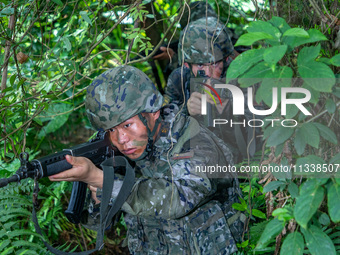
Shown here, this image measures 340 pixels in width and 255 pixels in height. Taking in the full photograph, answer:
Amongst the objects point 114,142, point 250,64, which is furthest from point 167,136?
point 250,64

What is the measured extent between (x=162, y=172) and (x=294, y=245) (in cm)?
122

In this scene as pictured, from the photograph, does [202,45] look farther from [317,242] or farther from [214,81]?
[317,242]

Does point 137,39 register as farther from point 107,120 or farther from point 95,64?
point 95,64

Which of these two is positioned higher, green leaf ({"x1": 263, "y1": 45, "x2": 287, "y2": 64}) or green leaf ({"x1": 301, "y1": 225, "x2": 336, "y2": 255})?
green leaf ({"x1": 263, "y1": 45, "x2": 287, "y2": 64})

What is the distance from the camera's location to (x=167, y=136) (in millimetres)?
2789

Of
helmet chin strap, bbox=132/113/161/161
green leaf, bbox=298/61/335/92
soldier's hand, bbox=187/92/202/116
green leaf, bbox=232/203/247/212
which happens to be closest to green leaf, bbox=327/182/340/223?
green leaf, bbox=298/61/335/92

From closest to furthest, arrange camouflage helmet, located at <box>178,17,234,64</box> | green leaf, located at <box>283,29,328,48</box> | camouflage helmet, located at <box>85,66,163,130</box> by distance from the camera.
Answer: green leaf, located at <box>283,29,328,48</box>
camouflage helmet, located at <box>85,66,163,130</box>
camouflage helmet, located at <box>178,17,234,64</box>

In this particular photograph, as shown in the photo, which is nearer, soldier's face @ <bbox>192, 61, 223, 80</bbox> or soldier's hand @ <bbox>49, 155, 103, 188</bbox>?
soldier's hand @ <bbox>49, 155, 103, 188</bbox>

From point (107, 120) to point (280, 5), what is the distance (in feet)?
3.90

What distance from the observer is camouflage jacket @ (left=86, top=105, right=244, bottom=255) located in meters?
2.41

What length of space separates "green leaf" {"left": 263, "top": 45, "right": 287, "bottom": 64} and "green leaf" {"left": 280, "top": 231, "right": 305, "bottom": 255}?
70 centimetres

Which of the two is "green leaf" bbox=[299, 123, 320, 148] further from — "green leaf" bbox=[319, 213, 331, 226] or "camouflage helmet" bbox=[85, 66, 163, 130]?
"camouflage helmet" bbox=[85, 66, 163, 130]

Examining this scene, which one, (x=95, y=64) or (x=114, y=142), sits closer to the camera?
(x=114, y=142)

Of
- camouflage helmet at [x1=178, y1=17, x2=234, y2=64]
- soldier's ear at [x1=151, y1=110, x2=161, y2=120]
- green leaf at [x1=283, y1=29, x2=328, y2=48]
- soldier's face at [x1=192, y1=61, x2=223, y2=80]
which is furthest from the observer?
camouflage helmet at [x1=178, y1=17, x2=234, y2=64]
